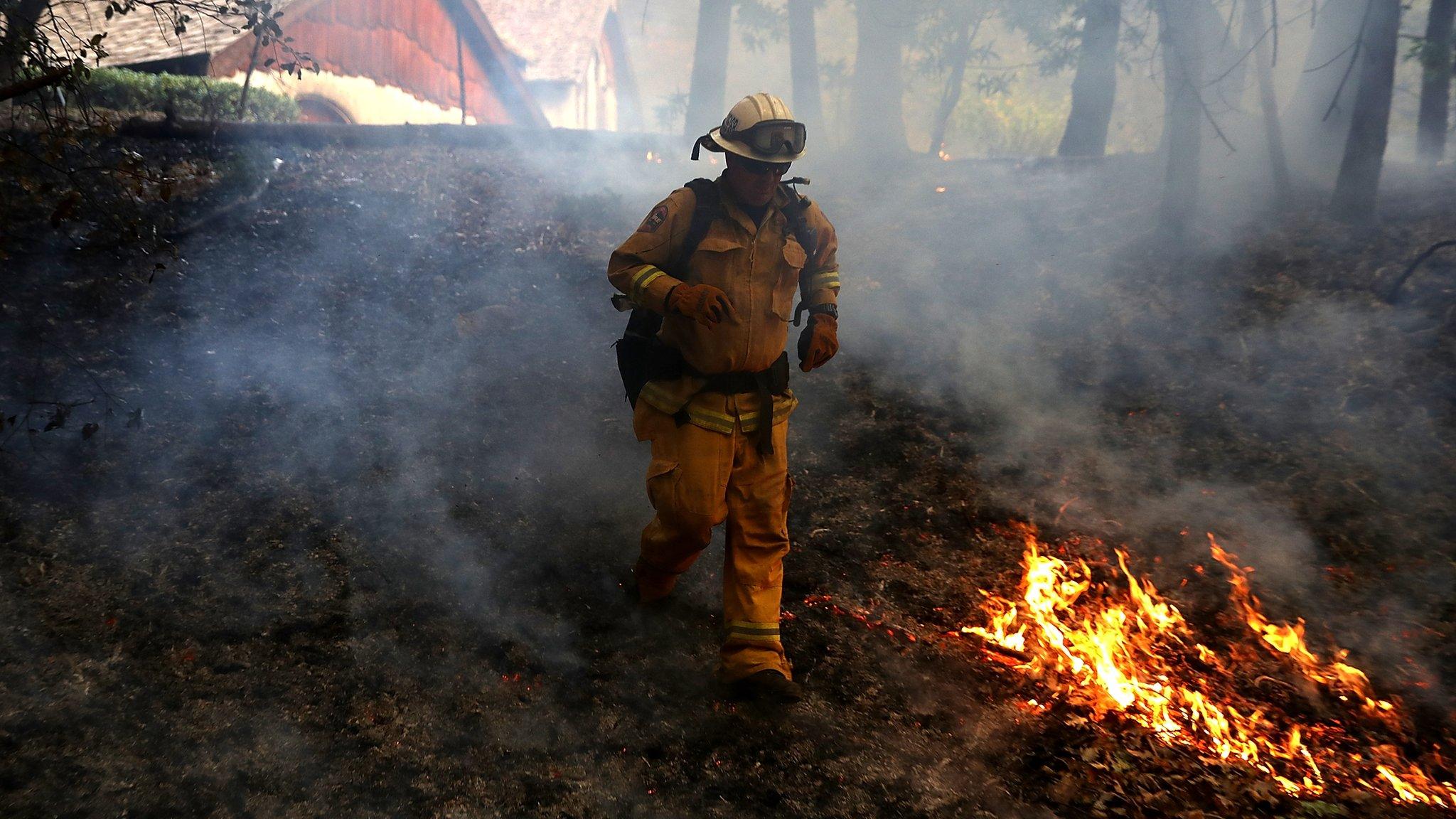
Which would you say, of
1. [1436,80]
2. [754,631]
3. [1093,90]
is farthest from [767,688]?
[1093,90]

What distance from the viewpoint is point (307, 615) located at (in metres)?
3.81

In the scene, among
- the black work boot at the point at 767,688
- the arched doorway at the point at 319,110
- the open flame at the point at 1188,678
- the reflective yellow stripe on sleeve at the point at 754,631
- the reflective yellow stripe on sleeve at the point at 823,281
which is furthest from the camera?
the arched doorway at the point at 319,110

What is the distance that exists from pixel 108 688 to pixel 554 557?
197 cm

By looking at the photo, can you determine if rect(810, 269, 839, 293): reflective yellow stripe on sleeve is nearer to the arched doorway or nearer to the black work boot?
the black work boot

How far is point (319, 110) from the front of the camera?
15.2m

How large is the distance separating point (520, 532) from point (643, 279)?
1925mm

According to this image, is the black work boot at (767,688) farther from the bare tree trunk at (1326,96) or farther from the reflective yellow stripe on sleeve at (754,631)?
the bare tree trunk at (1326,96)

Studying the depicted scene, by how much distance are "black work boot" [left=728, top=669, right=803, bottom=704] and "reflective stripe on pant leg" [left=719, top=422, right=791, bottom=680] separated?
0.33 ft

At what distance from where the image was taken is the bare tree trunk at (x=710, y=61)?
13.4 m

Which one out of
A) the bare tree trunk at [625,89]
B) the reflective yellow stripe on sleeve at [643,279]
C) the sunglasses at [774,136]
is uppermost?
the bare tree trunk at [625,89]

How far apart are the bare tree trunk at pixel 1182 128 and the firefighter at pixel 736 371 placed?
18.3ft

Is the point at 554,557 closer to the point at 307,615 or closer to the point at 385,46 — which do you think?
the point at 307,615

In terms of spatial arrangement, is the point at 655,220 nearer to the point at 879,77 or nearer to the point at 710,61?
the point at 879,77

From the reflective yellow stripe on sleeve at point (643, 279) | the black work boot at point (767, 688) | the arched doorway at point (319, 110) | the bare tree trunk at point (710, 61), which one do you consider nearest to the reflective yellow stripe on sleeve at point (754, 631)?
the black work boot at point (767, 688)
